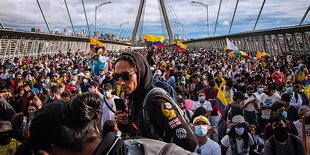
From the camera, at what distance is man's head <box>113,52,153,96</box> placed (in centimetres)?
232

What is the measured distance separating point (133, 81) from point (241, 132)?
3.45 meters

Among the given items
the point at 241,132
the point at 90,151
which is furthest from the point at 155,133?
the point at 241,132

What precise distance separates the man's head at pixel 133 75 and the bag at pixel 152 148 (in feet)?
3.15

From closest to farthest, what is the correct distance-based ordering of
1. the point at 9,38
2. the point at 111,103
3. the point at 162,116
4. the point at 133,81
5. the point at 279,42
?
the point at 162,116 → the point at 133,81 → the point at 111,103 → the point at 9,38 → the point at 279,42

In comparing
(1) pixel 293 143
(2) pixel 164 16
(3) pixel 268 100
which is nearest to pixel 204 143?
(1) pixel 293 143

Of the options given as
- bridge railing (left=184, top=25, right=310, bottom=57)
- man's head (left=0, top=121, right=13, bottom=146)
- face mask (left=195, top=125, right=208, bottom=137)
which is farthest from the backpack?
bridge railing (left=184, top=25, right=310, bottom=57)

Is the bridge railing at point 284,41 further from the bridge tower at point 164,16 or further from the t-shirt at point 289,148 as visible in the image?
the bridge tower at point 164,16

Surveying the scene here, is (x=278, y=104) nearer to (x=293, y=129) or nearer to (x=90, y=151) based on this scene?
(x=293, y=129)

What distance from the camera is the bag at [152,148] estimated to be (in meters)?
1.26

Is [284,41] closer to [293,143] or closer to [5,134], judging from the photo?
[293,143]

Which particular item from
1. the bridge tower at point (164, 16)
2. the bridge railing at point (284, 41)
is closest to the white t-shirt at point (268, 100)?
the bridge railing at point (284, 41)

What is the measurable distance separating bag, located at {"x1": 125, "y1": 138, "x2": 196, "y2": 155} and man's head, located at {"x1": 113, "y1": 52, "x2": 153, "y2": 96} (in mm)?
962

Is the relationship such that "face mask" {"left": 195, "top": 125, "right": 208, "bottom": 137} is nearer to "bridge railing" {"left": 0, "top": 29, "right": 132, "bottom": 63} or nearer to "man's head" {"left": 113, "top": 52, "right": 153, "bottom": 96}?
"man's head" {"left": 113, "top": 52, "right": 153, "bottom": 96}

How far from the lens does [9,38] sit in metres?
20.4
